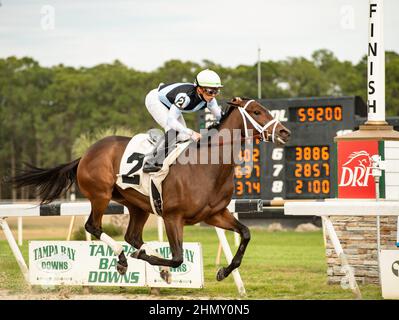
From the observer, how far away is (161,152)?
7.33m

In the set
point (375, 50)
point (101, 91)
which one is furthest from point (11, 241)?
point (101, 91)

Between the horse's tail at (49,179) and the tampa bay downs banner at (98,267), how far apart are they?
585mm

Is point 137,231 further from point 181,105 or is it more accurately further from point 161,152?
point 181,105

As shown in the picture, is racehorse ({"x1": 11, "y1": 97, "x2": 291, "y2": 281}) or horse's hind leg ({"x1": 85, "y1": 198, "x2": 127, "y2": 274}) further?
horse's hind leg ({"x1": 85, "y1": 198, "x2": 127, "y2": 274})

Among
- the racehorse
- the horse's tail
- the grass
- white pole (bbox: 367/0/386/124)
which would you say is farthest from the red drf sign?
the horse's tail

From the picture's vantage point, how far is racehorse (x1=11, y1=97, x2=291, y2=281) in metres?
7.17

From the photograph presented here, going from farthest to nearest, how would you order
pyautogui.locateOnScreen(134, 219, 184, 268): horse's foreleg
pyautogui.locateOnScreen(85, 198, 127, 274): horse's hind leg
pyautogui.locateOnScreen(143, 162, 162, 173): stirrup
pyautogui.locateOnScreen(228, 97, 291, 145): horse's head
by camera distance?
pyautogui.locateOnScreen(85, 198, 127, 274): horse's hind leg
pyautogui.locateOnScreen(143, 162, 162, 173): stirrup
pyautogui.locateOnScreen(134, 219, 184, 268): horse's foreleg
pyautogui.locateOnScreen(228, 97, 291, 145): horse's head

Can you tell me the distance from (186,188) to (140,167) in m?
0.51

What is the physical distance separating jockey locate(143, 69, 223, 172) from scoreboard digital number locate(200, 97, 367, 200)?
6.32 meters

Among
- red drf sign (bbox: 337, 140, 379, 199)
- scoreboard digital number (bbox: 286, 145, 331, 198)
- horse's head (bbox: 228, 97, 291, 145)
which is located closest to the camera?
horse's head (bbox: 228, 97, 291, 145)

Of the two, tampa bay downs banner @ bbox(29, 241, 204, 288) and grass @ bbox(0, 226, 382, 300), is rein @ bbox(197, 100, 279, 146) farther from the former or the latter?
grass @ bbox(0, 226, 382, 300)

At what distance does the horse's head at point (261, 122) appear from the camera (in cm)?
705
